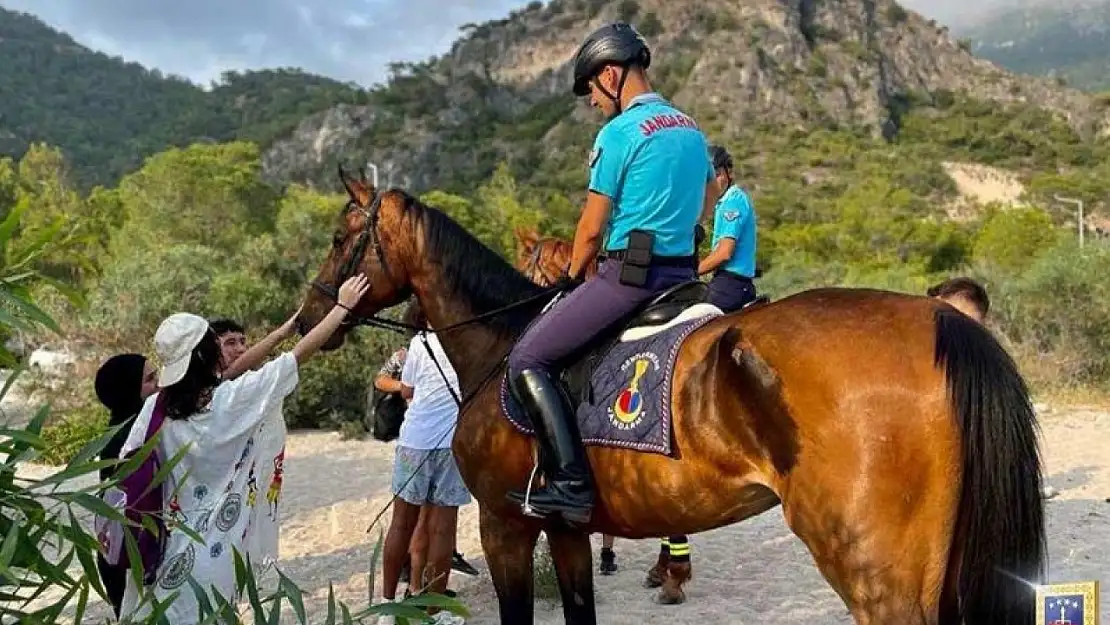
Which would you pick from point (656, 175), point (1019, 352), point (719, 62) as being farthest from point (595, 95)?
point (719, 62)

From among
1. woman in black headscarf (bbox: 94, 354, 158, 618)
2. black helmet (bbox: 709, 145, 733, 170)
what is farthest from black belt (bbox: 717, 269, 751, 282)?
woman in black headscarf (bbox: 94, 354, 158, 618)

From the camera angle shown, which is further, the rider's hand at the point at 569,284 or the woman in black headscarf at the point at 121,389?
the woman in black headscarf at the point at 121,389

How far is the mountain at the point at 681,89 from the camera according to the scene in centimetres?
8900

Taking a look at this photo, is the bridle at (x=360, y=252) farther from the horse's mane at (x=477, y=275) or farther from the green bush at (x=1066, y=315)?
the green bush at (x=1066, y=315)

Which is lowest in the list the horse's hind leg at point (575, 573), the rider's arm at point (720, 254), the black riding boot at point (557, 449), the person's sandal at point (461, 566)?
the person's sandal at point (461, 566)

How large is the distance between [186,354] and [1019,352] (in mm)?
14484

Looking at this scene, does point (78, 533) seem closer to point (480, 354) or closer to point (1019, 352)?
point (480, 354)

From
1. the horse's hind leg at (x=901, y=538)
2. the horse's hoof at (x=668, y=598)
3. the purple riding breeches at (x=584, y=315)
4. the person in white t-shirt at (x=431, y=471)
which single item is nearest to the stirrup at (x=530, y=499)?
the purple riding breeches at (x=584, y=315)

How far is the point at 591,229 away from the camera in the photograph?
3246 mm

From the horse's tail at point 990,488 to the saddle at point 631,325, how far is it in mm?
884

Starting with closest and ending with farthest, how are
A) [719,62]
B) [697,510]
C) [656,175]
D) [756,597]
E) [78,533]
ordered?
[78,533]
[697,510]
[656,175]
[756,597]
[719,62]

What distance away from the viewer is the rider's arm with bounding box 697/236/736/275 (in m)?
4.78

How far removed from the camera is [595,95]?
341cm

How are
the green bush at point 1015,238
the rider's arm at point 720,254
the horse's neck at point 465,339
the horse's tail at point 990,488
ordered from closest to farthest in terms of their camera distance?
the horse's tail at point 990,488, the horse's neck at point 465,339, the rider's arm at point 720,254, the green bush at point 1015,238
